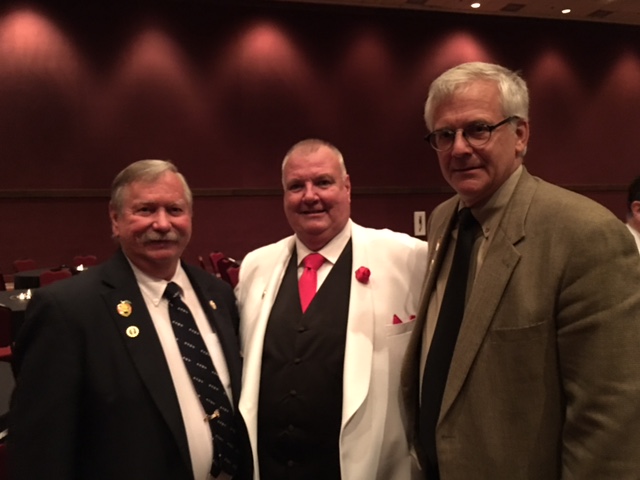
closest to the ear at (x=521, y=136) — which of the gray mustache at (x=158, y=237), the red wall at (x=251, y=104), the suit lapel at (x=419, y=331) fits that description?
the suit lapel at (x=419, y=331)

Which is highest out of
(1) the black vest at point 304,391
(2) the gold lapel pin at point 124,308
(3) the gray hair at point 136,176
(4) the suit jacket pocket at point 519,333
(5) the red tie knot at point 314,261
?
(3) the gray hair at point 136,176

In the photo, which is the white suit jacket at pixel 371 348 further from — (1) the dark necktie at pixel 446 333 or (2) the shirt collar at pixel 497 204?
(2) the shirt collar at pixel 497 204

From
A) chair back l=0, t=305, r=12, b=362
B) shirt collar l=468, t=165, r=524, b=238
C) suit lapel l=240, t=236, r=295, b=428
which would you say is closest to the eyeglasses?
shirt collar l=468, t=165, r=524, b=238

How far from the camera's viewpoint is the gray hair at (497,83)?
1.50 meters

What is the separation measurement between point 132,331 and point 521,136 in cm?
130

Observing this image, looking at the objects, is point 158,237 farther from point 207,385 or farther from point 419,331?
point 419,331

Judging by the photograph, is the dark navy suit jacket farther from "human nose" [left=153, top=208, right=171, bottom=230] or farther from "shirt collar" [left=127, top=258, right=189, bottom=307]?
"human nose" [left=153, top=208, right=171, bottom=230]

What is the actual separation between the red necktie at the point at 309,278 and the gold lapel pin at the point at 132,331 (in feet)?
2.03

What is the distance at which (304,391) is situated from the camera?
1.92 m

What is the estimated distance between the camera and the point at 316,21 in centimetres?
945

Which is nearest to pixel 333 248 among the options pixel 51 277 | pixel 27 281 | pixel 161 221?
pixel 161 221

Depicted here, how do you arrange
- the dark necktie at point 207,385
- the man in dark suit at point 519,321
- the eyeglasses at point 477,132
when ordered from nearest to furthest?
1. the man in dark suit at point 519,321
2. the eyeglasses at point 477,132
3. the dark necktie at point 207,385

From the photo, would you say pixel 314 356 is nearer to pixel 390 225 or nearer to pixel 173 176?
pixel 173 176

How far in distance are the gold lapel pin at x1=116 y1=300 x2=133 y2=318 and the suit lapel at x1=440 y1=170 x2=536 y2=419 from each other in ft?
3.27
